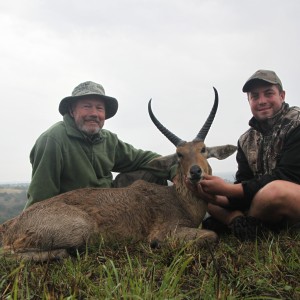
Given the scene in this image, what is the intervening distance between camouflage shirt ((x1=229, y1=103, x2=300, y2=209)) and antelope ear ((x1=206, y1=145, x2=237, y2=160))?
182mm

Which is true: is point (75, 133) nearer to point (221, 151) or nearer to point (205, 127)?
point (205, 127)

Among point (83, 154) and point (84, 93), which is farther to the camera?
point (84, 93)

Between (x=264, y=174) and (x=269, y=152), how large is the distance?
35cm

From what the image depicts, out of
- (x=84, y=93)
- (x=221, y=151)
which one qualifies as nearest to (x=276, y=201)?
(x=221, y=151)

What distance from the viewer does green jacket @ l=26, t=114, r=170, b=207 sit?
20.4ft

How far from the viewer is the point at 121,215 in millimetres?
5395

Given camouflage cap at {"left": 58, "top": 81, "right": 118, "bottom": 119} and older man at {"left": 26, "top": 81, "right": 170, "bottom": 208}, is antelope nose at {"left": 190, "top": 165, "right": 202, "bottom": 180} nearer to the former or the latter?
older man at {"left": 26, "top": 81, "right": 170, "bottom": 208}

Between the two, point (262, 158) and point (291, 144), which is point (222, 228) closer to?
point (262, 158)

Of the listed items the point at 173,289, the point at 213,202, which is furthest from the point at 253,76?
the point at 173,289

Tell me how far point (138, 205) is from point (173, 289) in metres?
3.38

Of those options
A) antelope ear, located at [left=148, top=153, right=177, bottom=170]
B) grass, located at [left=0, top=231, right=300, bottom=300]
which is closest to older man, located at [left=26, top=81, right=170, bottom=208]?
antelope ear, located at [left=148, top=153, right=177, bottom=170]

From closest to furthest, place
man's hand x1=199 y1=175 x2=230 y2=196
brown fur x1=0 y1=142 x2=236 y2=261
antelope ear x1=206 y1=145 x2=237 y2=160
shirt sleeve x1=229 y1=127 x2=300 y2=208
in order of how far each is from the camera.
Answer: brown fur x1=0 y1=142 x2=236 y2=261, shirt sleeve x1=229 y1=127 x2=300 y2=208, man's hand x1=199 y1=175 x2=230 y2=196, antelope ear x1=206 y1=145 x2=237 y2=160

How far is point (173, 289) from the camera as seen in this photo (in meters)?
2.35

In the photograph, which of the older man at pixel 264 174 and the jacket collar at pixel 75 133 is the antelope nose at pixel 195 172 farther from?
the jacket collar at pixel 75 133
